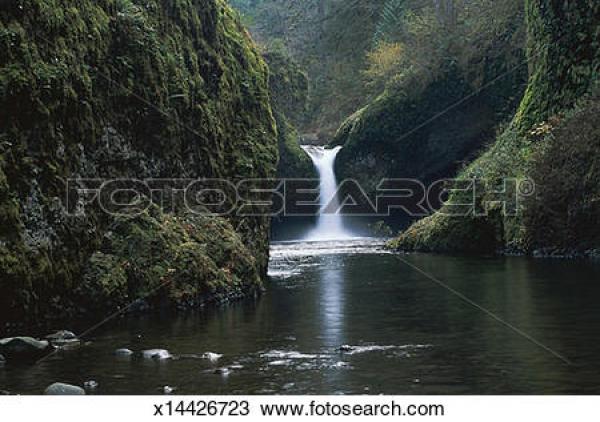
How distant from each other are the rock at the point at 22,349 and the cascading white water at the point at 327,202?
29623 mm

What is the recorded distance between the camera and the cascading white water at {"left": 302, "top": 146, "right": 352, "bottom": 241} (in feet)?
134

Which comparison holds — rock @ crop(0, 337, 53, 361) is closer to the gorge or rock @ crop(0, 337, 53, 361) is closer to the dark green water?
the gorge

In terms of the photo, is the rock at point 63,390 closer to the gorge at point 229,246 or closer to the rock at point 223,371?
the gorge at point 229,246

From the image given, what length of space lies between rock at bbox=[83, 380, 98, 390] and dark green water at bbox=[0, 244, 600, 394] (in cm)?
7

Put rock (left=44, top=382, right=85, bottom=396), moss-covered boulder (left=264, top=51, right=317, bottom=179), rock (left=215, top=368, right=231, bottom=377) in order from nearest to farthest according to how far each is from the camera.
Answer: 1. rock (left=44, top=382, right=85, bottom=396)
2. rock (left=215, top=368, right=231, bottom=377)
3. moss-covered boulder (left=264, top=51, right=317, bottom=179)

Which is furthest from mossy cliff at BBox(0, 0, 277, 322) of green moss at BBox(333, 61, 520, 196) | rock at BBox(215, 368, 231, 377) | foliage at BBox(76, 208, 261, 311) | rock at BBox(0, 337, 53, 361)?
green moss at BBox(333, 61, 520, 196)

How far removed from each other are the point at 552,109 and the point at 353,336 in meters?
18.4

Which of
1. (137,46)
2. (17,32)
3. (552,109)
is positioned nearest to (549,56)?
(552,109)

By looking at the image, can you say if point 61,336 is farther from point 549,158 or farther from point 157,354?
point 549,158

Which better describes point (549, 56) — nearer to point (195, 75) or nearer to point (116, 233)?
point (195, 75)

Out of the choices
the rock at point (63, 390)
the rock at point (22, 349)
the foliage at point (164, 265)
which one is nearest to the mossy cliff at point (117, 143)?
the foliage at point (164, 265)

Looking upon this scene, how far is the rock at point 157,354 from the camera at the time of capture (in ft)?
32.0

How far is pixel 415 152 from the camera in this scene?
40.4 meters

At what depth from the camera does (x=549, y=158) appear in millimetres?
23172
